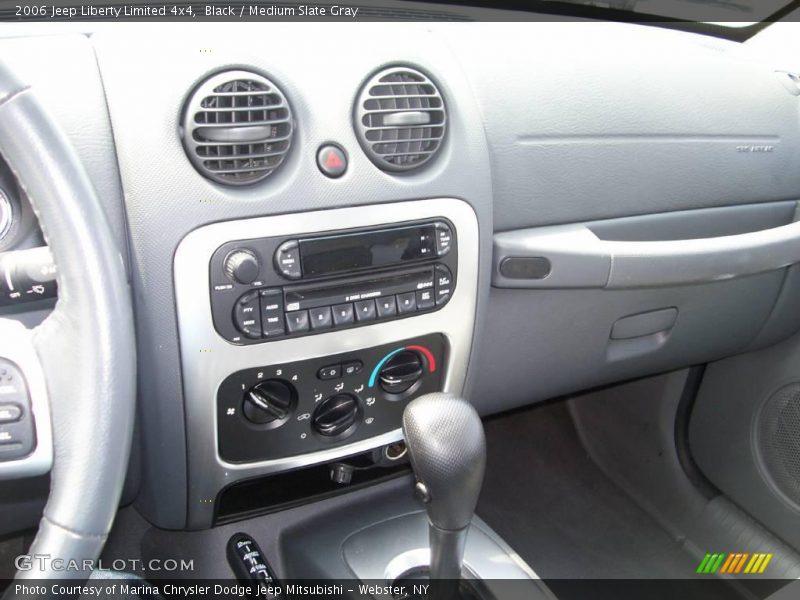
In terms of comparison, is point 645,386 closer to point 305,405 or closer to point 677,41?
point 677,41

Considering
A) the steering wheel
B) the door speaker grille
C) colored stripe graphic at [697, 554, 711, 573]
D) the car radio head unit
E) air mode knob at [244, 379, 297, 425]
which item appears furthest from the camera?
colored stripe graphic at [697, 554, 711, 573]

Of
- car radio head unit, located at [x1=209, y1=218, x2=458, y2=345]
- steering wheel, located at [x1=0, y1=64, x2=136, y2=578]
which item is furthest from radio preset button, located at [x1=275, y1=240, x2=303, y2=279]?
steering wheel, located at [x1=0, y1=64, x2=136, y2=578]

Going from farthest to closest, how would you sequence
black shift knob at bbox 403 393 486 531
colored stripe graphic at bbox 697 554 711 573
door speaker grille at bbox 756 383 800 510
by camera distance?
colored stripe graphic at bbox 697 554 711 573
door speaker grille at bbox 756 383 800 510
black shift knob at bbox 403 393 486 531

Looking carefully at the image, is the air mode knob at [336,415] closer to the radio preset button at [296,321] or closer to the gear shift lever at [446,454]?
the radio preset button at [296,321]

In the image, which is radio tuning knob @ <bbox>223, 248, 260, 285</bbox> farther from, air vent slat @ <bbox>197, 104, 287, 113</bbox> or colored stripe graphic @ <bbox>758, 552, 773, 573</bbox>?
colored stripe graphic @ <bbox>758, 552, 773, 573</bbox>

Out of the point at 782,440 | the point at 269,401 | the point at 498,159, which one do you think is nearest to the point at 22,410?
the point at 269,401

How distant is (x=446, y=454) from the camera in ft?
2.76

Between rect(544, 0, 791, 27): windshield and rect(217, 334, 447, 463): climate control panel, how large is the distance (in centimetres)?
100

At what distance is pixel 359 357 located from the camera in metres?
1.10

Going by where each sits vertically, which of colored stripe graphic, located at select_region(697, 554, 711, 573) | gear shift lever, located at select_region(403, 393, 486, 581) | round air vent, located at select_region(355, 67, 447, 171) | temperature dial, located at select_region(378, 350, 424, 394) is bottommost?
colored stripe graphic, located at select_region(697, 554, 711, 573)

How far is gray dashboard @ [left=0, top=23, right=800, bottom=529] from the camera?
92 centimetres

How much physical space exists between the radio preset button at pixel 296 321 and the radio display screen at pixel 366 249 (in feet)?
0.17

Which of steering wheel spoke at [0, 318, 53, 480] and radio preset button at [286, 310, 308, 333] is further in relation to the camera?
radio preset button at [286, 310, 308, 333]

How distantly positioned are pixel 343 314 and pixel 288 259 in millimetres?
115
